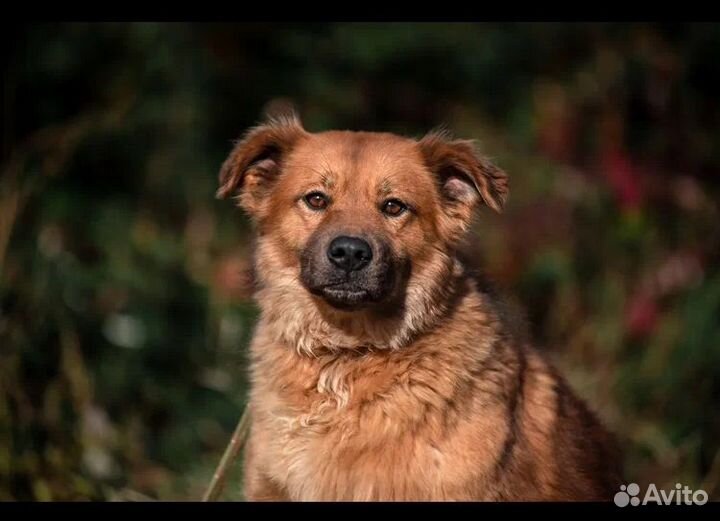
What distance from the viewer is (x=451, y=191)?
5.38 m

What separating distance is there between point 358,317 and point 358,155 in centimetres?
73

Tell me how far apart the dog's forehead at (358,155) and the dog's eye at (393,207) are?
12 centimetres

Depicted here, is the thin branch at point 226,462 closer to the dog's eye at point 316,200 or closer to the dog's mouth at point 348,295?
the dog's mouth at point 348,295

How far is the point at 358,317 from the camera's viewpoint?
199 inches

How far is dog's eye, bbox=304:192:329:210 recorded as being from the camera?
514 centimetres

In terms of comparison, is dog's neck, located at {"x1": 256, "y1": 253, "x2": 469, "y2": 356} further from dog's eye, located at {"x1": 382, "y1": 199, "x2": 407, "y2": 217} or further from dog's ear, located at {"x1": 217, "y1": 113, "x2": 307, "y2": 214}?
dog's ear, located at {"x1": 217, "y1": 113, "x2": 307, "y2": 214}

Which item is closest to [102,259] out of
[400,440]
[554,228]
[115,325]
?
[115,325]

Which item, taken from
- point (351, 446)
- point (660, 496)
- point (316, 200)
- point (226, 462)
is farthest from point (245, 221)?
point (351, 446)

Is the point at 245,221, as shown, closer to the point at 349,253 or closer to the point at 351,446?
the point at 349,253

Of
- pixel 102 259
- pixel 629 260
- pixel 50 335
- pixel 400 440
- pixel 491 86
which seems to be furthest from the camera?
pixel 491 86

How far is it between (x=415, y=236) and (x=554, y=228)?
212 inches

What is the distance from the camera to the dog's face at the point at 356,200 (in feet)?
16.0

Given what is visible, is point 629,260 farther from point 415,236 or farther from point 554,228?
point 415,236

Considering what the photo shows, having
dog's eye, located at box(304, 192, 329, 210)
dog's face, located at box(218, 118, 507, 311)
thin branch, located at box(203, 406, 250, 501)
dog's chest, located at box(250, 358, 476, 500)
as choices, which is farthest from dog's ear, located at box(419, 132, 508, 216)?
thin branch, located at box(203, 406, 250, 501)
